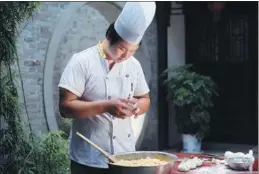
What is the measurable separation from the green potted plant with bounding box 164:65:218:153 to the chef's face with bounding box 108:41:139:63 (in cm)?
340

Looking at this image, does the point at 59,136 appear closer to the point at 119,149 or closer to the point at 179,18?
the point at 119,149

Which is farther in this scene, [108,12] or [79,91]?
[108,12]

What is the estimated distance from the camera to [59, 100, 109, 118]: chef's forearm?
6.23 ft

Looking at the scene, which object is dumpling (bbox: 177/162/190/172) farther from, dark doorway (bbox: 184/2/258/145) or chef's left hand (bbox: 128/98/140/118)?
dark doorway (bbox: 184/2/258/145)

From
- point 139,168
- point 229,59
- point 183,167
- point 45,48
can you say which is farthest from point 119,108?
point 229,59

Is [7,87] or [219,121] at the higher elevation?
[7,87]

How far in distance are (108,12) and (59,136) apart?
207 centimetres

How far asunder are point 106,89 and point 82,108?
0.64 ft

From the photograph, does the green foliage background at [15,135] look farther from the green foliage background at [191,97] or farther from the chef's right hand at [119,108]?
the green foliage background at [191,97]

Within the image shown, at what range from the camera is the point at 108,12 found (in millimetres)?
5004

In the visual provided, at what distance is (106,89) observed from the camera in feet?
6.86

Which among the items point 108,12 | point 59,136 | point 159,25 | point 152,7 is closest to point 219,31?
point 159,25

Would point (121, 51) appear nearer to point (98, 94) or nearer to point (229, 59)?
point (98, 94)

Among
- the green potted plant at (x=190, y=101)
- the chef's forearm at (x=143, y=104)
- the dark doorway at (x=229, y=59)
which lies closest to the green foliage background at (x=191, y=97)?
the green potted plant at (x=190, y=101)
